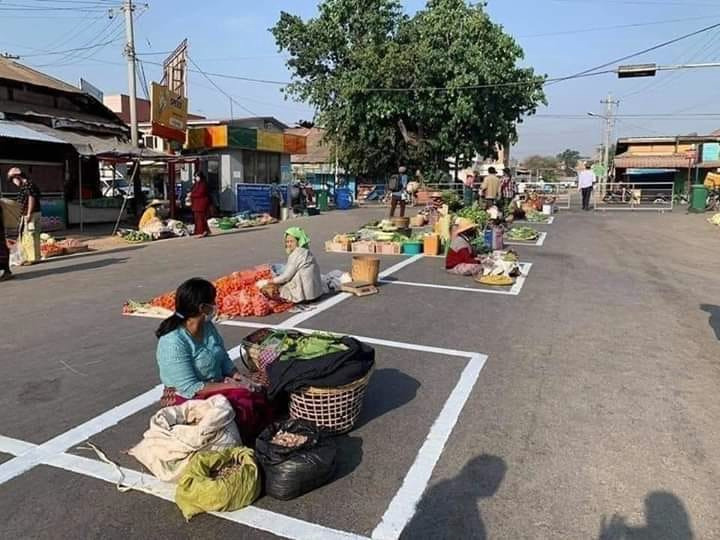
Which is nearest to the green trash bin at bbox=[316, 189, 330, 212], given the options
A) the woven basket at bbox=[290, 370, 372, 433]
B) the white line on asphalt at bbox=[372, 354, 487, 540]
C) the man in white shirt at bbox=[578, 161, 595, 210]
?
the man in white shirt at bbox=[578, 161, 595, 210]

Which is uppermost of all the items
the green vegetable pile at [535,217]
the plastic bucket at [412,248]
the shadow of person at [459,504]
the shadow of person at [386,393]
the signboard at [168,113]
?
the signboard at [168,113]

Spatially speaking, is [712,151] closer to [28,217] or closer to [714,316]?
[714,316]

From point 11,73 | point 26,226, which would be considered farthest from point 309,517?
point 11,73

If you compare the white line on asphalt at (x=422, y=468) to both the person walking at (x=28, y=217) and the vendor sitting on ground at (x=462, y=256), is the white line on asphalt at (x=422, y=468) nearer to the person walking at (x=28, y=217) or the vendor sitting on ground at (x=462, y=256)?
the vendor sitting on ground at (x=462, y=256)

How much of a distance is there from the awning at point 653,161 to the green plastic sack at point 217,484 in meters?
46.7

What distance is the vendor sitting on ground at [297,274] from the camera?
771 centimetres

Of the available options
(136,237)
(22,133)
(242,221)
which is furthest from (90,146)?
(242,221)

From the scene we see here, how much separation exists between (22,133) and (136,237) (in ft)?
12.9

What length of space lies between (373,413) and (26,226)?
10337 millimetres

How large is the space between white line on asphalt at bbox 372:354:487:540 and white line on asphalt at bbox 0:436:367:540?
188 mm

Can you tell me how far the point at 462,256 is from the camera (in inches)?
426

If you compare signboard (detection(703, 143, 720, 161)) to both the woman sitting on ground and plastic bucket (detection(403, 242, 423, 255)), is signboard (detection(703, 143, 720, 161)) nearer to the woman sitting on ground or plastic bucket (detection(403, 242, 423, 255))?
plastic bucket (detection(403, 242, 423, 255))

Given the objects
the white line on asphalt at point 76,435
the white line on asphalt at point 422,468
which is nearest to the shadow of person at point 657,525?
the white line on asphalt at point 422,468

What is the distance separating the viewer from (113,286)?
31.8 ft
